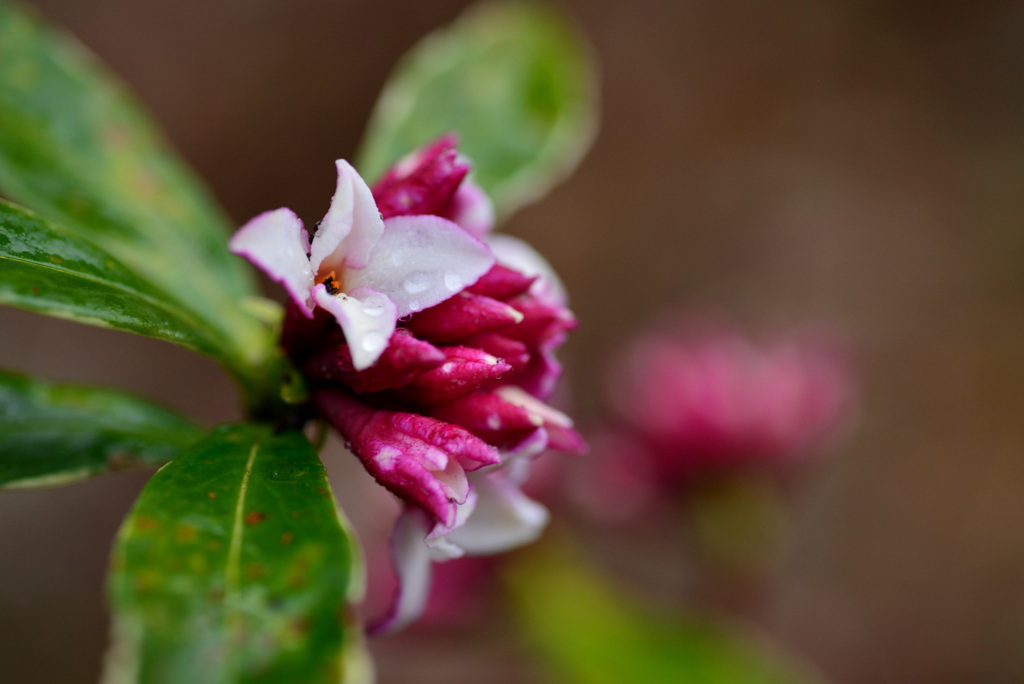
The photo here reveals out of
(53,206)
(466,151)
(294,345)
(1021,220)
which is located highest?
(1021,220)

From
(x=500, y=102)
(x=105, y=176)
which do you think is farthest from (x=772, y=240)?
(x=105, y=176)

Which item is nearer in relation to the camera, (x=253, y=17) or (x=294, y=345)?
(x=294, y=345)

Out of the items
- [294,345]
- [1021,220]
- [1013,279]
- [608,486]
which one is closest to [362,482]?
[608,486]

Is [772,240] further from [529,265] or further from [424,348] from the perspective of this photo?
[424,348]

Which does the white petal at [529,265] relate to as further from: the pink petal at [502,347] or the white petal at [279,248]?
the white petal at [279,248]

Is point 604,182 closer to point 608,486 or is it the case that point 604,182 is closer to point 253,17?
point 253,17

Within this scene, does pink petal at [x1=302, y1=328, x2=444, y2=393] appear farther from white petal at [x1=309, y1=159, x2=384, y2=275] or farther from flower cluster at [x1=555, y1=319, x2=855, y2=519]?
flower cluster at [x1=555, y1=319, x2=855, y2=519]


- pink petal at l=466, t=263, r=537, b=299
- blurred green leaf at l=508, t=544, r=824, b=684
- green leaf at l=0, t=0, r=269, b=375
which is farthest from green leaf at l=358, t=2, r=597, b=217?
blurred green leaf at l=508, t=544, r=824, b=684

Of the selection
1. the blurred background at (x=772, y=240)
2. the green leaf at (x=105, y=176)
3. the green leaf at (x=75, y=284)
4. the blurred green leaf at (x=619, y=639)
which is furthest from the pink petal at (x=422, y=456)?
the blurred background at (x=772, y=240)
